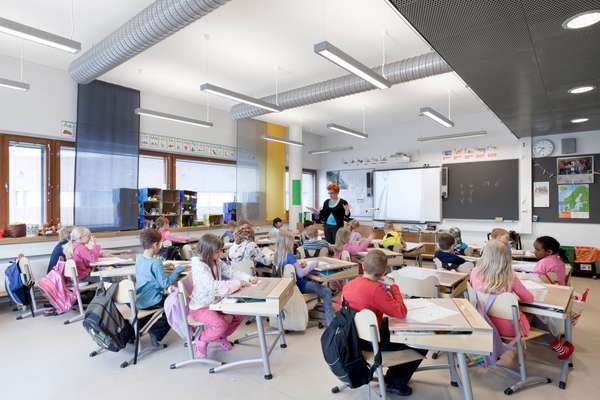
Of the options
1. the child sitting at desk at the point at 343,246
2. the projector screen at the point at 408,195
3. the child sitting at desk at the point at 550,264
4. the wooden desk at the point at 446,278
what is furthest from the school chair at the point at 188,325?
the projector screen at the point at 408,195

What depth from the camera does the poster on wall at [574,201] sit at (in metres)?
7.19

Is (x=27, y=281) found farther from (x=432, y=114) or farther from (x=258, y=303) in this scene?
(x=432, y=114)

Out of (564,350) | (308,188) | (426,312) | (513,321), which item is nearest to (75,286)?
(426,312)

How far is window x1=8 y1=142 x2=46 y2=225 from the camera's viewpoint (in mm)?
5556

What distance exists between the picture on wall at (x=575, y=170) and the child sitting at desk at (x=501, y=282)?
6.10 meters

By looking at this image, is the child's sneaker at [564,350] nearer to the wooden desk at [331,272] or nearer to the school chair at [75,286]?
the wooden desk at [331,272]

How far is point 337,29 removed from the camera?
4449 mm

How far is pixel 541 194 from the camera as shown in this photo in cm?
767

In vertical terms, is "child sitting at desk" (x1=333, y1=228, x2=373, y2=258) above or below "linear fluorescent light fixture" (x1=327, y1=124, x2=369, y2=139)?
below

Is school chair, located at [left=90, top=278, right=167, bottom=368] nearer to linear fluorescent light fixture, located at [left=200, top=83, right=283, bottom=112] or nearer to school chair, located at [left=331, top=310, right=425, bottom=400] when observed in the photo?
school chair, located at [left=331, top=310, right=425, bottom=400]

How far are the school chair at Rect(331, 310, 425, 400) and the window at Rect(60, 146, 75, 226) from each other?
5.75 meters

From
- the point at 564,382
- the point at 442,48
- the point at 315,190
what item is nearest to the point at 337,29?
the point at 442,48

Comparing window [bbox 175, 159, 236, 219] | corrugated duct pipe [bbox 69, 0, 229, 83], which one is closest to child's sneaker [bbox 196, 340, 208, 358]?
corrugated duct pipe [bbox 69, 0, 229, 83]

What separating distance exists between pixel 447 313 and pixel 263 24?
385 centimetres
